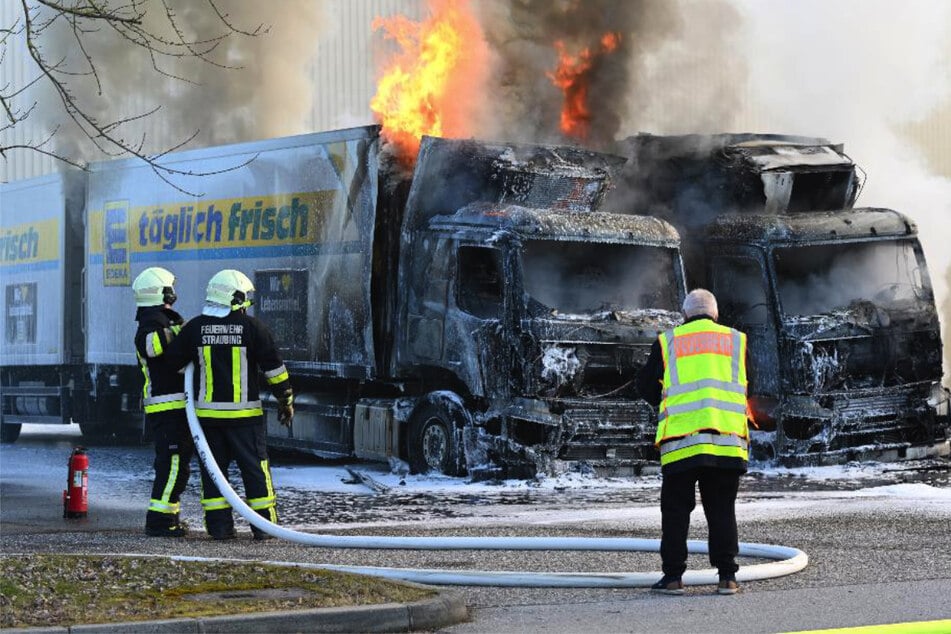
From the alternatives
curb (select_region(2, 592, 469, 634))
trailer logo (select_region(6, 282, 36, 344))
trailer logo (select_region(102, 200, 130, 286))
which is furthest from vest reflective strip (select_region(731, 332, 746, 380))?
trailer logo (select_region(6, 282, 36, 344))

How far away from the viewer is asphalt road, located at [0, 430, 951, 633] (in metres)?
8.07

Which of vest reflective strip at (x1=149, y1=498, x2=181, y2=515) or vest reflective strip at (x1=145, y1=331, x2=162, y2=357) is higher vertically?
vest reflective strip at (x1=145, y1=331, x2=162, y2=357)

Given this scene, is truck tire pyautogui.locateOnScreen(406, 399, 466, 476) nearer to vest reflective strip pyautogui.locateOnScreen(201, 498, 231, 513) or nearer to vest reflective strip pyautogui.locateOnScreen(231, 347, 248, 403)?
vest reflective strip pyautogui.locateOnScreen(231, 347, 248, 403)

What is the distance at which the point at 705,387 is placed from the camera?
875cm

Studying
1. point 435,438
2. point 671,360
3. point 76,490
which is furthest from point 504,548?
point 435,438

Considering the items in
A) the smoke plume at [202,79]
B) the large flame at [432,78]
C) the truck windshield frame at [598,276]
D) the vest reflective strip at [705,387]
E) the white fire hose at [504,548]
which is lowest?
the white fire hose at [504,548]

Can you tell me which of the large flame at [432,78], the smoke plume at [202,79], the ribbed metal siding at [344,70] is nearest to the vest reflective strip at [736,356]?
the large flame at [432,78]

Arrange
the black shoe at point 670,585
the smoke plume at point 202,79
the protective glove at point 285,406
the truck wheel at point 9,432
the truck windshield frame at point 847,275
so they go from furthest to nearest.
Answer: the smoke plume at point 202,79 → the truck wheel at point 9,432 → the truck windshield frame at point 847,275 → the protective glove at point 285,406 → the black shoe at point 670,585

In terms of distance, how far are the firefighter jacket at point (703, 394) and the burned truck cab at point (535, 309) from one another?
646cm

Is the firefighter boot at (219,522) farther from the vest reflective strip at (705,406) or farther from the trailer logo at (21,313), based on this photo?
the trailer logo at (21,313)

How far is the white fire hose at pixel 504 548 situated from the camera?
8891 millimetres

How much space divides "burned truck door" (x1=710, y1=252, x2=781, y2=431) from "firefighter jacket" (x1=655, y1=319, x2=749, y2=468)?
802cm

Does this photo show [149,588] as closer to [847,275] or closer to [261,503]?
[261,503]

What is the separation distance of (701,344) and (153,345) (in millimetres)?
4305
